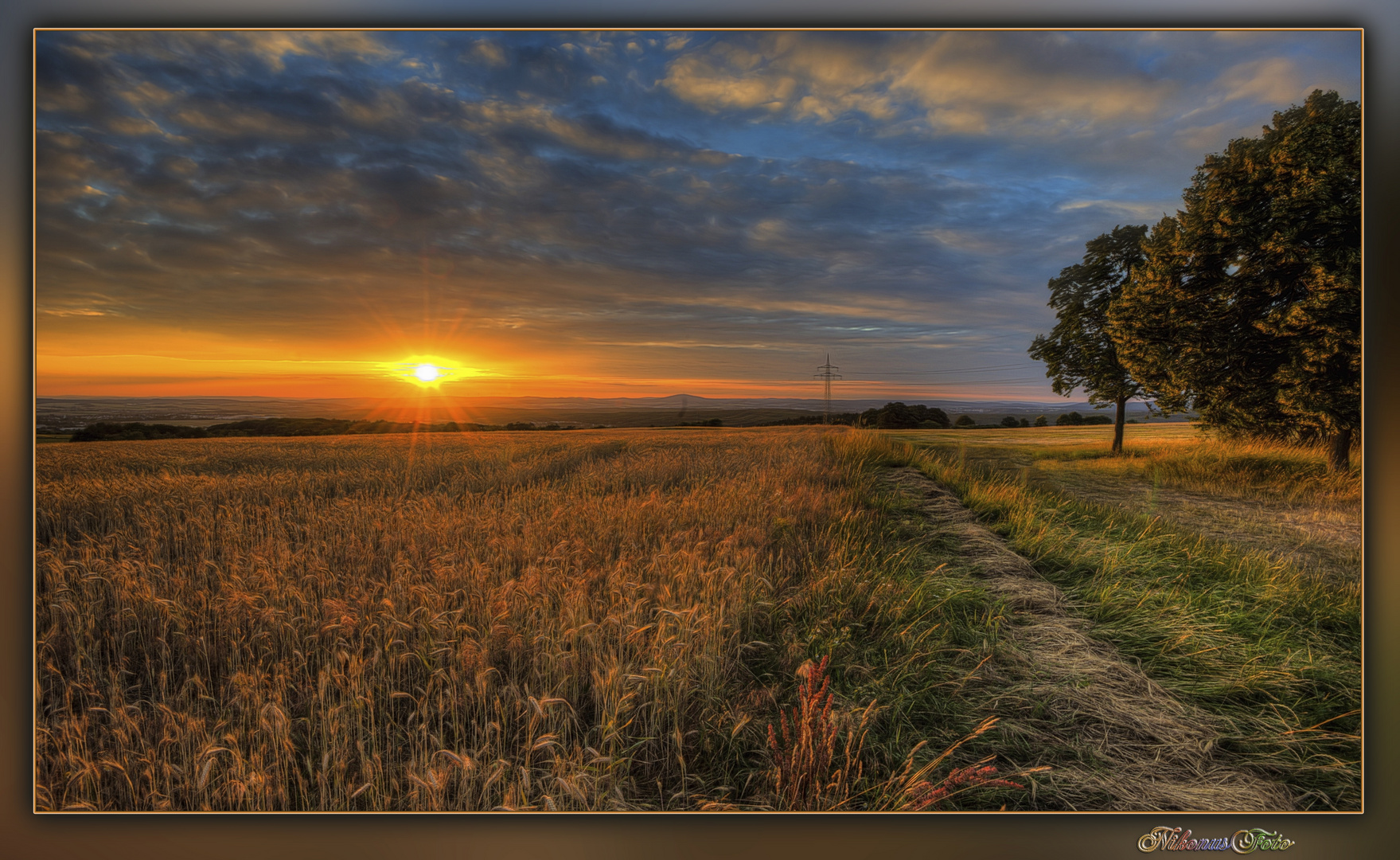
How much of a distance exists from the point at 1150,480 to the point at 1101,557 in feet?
11.5

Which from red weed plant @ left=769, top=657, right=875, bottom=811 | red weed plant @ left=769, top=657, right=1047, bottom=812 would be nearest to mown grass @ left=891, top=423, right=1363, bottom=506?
red weed plant @ left=769, top=657, right=1047, bottom=812

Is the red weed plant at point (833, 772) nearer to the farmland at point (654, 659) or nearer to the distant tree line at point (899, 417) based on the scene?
the farmland at point (654, 659)

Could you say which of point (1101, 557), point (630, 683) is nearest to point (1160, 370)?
point (1101, 557)

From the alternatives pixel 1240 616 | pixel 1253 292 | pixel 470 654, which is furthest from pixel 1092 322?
pixel 470 654

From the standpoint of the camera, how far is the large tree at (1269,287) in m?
4.00

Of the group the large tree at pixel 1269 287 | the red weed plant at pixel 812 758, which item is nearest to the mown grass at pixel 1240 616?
the large tree at pixel 1269 287

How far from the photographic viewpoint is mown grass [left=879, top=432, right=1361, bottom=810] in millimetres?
2982

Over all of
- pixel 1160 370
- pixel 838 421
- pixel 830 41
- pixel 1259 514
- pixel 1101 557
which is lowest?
pixel 1101 557

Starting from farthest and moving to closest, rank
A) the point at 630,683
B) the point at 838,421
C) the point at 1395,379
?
the point at 838,421
the point at 1395,379
the point at 630,683

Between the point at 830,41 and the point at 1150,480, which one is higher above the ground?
the point at 830,41

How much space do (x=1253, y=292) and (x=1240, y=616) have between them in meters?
4.35

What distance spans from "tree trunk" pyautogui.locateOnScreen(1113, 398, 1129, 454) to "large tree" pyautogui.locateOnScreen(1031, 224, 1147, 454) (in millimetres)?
33

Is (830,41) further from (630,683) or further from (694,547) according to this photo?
(630,683)

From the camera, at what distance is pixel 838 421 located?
802 centimetres
